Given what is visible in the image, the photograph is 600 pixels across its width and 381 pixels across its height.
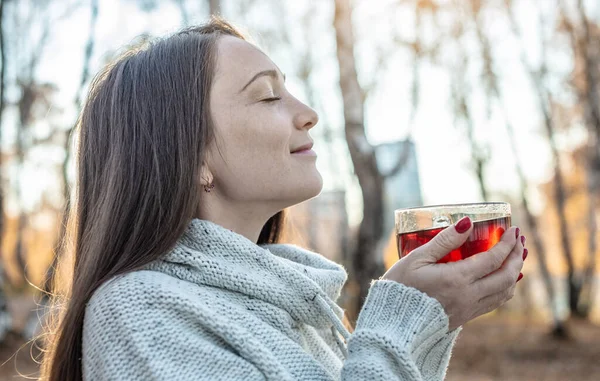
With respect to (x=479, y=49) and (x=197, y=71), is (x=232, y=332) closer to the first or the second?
(x=197, y=71)

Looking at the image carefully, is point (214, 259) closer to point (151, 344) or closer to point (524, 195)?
point (151, 344)

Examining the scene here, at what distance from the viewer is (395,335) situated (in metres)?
1.35

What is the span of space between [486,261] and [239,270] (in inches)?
24.6

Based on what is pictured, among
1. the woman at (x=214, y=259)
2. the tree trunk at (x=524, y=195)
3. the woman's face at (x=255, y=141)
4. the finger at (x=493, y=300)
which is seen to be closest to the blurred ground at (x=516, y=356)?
the tree trunk at (x=524, y=195)

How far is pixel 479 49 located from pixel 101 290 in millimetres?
12164

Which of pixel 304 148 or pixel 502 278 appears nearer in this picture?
pixel 502 278

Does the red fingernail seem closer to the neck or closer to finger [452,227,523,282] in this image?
finger [452,227,523,282]

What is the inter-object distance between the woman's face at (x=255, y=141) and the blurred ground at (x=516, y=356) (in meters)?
5.92

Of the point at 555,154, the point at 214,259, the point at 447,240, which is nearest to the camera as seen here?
the point at 447,240

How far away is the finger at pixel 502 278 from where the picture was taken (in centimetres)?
143

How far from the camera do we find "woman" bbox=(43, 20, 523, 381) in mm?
1329

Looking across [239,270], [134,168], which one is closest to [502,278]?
[239,270]

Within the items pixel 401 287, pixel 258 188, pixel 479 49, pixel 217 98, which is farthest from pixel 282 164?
pixel 479 49

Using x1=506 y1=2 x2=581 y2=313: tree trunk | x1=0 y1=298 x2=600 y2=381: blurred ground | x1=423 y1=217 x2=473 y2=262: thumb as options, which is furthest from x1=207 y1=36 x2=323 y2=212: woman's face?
x1=506 y1=2 x2=581 y2=313: tree trunk
